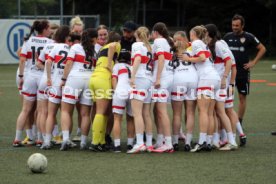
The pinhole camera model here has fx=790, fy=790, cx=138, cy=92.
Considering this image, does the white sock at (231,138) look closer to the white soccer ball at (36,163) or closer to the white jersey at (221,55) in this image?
the white jersey at (221,55)

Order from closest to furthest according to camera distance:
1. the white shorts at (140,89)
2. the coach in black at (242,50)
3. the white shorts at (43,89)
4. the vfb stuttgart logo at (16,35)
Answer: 1. the white shorts at (140,89)
2. the white shorts at (43,89)
3. the coach in black at (242,50)
4. the vfb stuttgart logo at (16,35)

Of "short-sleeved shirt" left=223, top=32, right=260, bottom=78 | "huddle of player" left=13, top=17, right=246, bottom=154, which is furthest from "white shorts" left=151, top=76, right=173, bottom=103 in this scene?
"short-sleeved shirt" left=223, top=32, right=260, bottom=78

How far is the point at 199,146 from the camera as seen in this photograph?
12.3 m

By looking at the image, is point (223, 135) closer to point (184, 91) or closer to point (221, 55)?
point (184, 91)

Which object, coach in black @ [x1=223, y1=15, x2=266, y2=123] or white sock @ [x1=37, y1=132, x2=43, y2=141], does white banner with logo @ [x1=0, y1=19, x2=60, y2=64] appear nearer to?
coach in black @ [x1=223, y1=15, x2=266, y2=123]

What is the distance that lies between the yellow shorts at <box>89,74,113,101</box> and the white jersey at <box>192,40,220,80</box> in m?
1.42

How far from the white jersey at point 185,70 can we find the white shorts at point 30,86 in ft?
7.65

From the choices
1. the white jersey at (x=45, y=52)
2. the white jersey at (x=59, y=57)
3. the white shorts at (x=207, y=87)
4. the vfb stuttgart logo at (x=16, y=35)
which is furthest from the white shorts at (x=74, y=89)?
the vfb stuttgart logo at (x=16, y=35)

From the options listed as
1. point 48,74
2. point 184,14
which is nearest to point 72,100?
point 48,74

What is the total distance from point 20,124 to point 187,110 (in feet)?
9.09

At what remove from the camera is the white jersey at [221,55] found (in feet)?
41.2

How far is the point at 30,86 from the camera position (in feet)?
43.1

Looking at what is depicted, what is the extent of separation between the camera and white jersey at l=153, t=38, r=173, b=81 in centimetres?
1223

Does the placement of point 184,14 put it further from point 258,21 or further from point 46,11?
point 46,11
